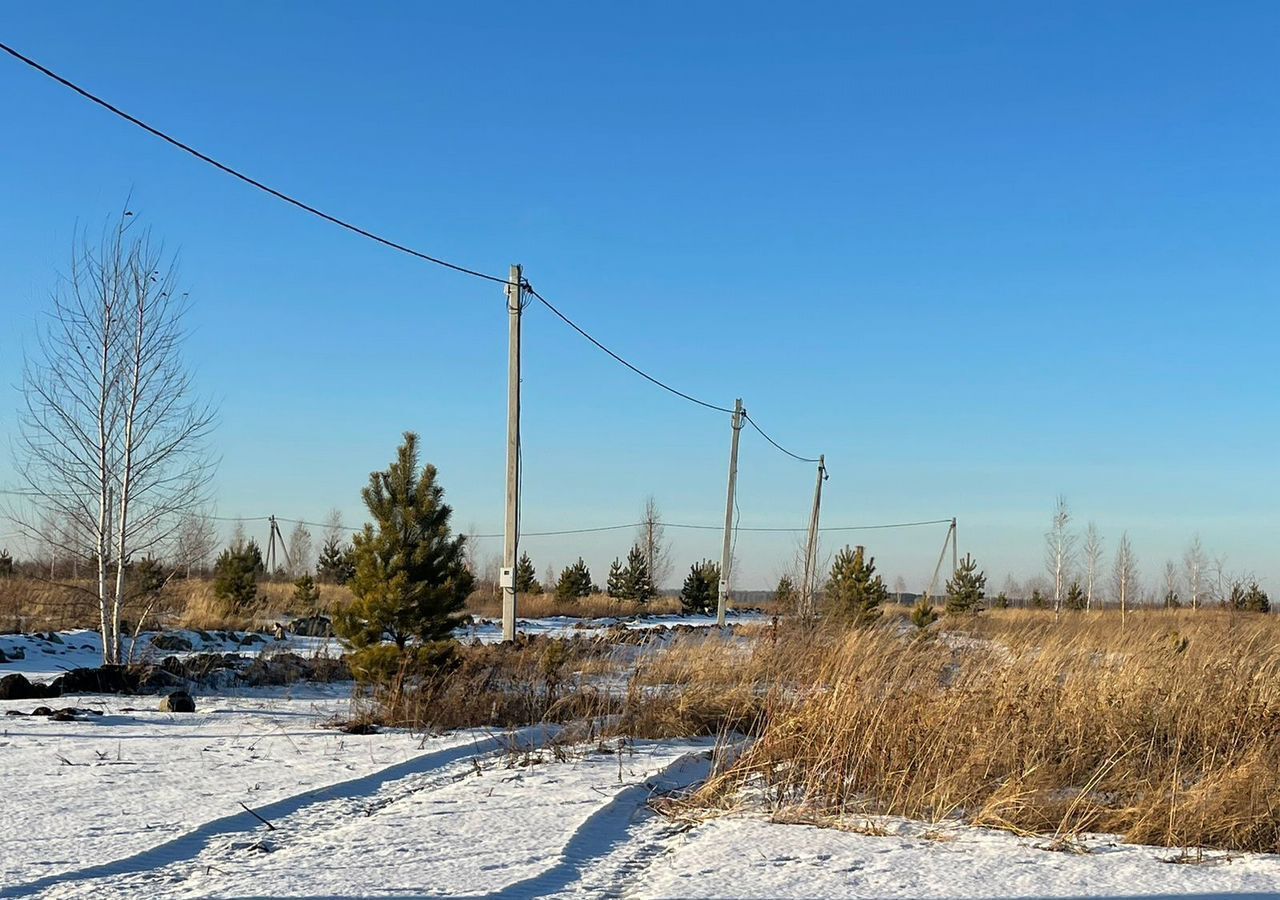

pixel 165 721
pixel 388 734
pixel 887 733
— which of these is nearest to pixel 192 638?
pixel 165 721

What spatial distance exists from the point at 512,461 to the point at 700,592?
A: 29.5 meters

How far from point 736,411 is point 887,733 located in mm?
24175

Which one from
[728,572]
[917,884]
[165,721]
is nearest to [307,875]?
[917,884]

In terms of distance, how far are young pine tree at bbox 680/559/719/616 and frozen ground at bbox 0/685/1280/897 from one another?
3678 centimetres

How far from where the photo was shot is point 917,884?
456 cm

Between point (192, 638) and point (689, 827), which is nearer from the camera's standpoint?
point (689, 827)

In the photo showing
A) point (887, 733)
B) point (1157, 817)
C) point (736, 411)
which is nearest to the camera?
point (1157, 817)

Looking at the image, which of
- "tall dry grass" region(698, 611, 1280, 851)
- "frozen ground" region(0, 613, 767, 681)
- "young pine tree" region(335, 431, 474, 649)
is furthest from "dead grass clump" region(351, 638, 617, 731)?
"tall dry grass" region(698, 611, 1280, 851)

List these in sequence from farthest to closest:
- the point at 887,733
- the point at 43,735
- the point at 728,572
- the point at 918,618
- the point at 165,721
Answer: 1. the point at 728,572
2. the point at 918,618
3. the point at 165,721
4. the point at 43,735
5. the point at 887,733

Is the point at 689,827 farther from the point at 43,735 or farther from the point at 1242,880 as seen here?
the point at 43,735

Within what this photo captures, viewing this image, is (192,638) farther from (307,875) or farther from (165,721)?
(307,875)

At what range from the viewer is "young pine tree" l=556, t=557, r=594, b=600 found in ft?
133

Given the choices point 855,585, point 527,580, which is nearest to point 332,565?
point 527,580

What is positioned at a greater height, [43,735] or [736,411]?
[736,411]
